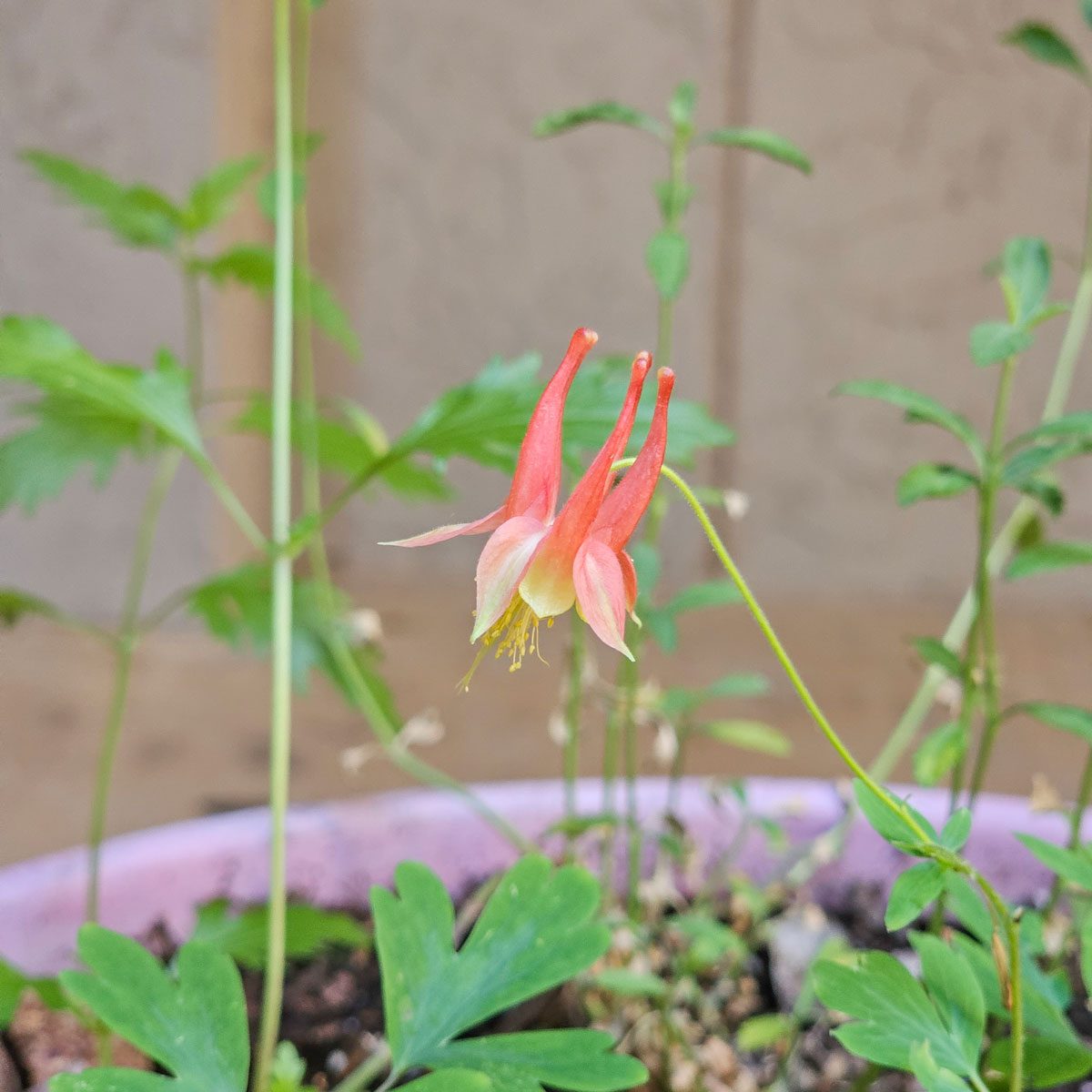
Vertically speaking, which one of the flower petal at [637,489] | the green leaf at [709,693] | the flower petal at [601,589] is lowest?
the green leaf at [709,693]

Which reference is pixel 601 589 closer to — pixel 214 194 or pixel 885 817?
pixel 885 817

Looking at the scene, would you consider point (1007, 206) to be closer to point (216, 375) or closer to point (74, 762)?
point (216, 375)

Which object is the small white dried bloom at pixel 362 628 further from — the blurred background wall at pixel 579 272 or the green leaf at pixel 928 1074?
the blurred background wall at pixel 579 272

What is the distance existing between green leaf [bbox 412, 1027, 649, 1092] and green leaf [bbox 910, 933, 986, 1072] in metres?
0.10

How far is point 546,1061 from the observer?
0.38 metres

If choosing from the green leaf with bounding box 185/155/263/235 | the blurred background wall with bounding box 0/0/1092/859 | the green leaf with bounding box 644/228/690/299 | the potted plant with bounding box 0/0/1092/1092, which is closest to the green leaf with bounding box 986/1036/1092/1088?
the potted plant with bounding box 0/0/1092/1092

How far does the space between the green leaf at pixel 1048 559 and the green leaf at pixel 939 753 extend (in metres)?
0.07

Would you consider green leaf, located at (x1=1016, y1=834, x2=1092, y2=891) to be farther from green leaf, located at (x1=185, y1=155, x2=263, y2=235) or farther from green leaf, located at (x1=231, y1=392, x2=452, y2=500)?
green leaf, located at (x1=185, y1=155, x2=263, y2=235)

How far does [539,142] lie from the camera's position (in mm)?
1850

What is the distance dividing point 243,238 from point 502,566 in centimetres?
144

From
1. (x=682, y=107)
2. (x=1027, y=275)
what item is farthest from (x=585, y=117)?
(x=1027, y=275)

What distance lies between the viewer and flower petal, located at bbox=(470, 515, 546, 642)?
32 centimetres

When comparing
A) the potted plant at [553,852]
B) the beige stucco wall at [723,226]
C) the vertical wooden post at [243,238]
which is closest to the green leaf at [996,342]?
the potted plant at [553,852]

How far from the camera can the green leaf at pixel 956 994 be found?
1.22ft
